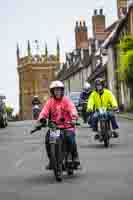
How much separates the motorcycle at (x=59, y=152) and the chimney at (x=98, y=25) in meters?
77.3

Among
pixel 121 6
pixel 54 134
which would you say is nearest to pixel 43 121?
pixel 54 134

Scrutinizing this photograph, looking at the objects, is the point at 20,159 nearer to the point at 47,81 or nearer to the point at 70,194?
the point at 70,194

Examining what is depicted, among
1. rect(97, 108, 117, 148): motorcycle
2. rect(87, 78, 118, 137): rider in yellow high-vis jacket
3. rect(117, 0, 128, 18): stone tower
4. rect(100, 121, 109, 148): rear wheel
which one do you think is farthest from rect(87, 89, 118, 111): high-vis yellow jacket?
rect(117, 0, 128, 18): stone tower

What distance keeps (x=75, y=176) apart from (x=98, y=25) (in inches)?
3146

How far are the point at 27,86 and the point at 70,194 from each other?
576ft

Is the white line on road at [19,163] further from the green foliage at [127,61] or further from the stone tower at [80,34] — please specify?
the stone tower at [80,34]

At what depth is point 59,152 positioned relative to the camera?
13711mm

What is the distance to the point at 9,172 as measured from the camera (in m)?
15.6

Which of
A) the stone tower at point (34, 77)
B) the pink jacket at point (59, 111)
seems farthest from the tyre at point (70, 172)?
the stone tower at point (34, 77)

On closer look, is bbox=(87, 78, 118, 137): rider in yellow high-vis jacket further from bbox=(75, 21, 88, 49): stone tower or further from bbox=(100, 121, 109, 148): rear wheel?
bbox=(75, 21, 88, 49): stone tower

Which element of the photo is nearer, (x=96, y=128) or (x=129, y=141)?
(x=96, y=128)

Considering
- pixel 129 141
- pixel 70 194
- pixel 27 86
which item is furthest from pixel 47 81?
pixel 70 194

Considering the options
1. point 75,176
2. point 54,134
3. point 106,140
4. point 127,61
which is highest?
point 127,61

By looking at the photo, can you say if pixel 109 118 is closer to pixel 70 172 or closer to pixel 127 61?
pixel 70 172
